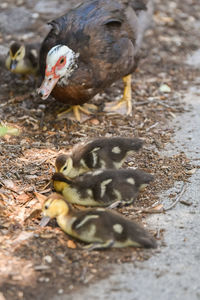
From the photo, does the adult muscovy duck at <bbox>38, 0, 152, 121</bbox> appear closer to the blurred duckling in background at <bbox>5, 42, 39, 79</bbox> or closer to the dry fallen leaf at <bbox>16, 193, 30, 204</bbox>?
the blurred duckling in background at <bbox>5, 42, 39, 79</bbox>

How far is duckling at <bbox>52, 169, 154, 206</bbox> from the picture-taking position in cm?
345

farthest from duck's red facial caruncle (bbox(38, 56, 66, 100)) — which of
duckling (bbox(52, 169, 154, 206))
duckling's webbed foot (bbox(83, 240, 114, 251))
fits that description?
duckling's webbed foot (bbox(83, 240, 114, 251))

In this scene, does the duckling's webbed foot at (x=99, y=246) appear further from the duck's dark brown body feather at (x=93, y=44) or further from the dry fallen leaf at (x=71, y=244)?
the duck's dark brown body feather at (x=93, y=44)

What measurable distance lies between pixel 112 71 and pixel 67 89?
1.76ft

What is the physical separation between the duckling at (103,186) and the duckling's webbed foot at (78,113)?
1.56 m

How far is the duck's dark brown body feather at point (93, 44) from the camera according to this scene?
457 cm

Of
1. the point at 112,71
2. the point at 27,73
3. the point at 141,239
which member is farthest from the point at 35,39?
the point at 141,239

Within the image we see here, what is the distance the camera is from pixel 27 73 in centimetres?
557

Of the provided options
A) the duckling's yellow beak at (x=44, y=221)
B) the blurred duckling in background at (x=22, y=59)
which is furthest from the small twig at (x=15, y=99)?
the duckling's yellow beak at (x=44, y=221)

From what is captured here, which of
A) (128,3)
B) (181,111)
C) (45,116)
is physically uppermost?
(128,3)

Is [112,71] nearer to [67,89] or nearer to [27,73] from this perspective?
[67,89]

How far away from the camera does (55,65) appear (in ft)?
14.6

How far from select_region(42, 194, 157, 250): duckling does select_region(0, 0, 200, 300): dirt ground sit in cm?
7

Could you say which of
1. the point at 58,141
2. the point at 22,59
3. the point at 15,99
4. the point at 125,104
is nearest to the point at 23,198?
the point at 58,141
